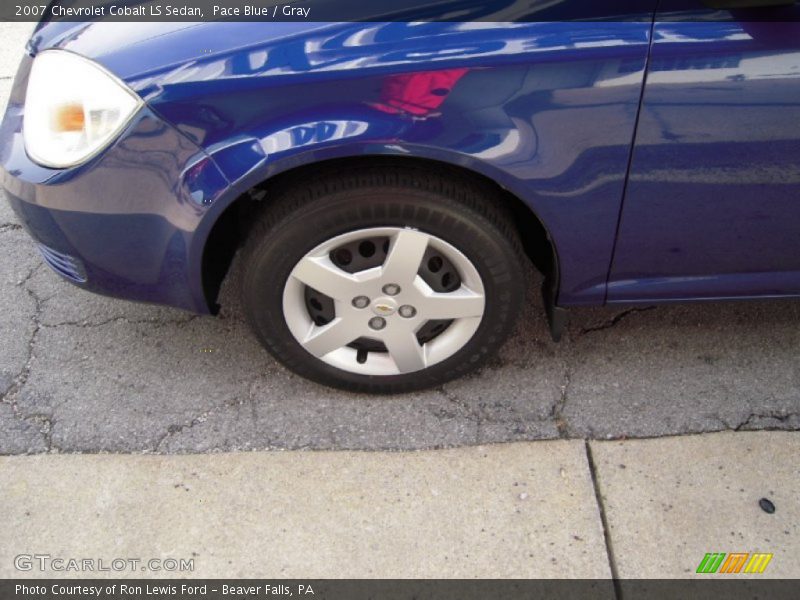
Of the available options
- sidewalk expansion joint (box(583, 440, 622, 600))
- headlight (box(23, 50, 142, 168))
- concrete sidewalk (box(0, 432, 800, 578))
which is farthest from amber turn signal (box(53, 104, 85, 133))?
sidewalk expansion joint (box(583, 440, 622, 600))

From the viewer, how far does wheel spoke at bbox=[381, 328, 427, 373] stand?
2.23 meters

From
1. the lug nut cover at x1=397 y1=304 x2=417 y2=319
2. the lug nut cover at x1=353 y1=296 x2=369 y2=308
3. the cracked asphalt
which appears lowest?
the cracked asphalt

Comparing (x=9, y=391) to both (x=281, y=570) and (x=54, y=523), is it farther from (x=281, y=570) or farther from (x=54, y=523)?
(x=281, y=570)

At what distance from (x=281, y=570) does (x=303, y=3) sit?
1.42 m

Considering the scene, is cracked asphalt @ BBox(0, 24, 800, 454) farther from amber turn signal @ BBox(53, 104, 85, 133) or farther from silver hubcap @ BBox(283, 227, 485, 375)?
amber turn signal @ BBox(53, 104, 85, 133)

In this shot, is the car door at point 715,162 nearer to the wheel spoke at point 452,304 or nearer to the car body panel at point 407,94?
the car body panel at point 407,94

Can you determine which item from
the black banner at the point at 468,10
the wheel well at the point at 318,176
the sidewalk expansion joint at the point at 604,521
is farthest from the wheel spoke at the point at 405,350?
the black banner at the point at 468,10

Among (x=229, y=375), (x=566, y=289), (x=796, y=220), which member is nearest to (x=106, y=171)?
(x=229, y=375)

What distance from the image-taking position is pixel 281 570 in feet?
6.42

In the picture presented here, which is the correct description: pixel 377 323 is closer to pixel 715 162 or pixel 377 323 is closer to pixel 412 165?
pixel 412 165

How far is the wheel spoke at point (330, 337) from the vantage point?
2.22 meters
